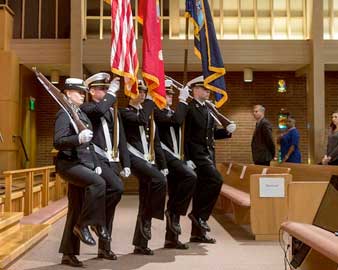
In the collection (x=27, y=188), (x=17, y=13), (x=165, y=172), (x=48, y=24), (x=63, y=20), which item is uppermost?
(x=17, y=13)

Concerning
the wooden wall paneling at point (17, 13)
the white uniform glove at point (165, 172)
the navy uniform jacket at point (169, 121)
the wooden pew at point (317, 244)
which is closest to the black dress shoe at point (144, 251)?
the white uniform glove at point (165, 172)

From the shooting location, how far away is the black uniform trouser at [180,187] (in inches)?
213

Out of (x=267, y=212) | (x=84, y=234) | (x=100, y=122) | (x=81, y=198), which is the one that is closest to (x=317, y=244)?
(x=84, y=234)

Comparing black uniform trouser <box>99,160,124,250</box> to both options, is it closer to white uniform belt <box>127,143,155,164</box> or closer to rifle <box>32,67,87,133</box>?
white uniform belt <box>127,143,155,164</box>

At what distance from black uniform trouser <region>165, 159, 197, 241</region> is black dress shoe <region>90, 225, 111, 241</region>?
3.06 ft

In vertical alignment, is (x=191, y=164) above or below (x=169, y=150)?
below

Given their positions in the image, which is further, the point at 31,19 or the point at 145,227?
the point at 31,19

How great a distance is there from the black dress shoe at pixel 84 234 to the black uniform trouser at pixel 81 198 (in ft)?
0.13

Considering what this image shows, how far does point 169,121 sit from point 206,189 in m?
0.87

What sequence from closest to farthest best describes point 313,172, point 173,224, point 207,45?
point 173,224, point 207,45, point 313,172

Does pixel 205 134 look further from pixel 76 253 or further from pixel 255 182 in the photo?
pixel 76 253

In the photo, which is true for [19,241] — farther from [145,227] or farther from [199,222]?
[199,222]

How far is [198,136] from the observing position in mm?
5770

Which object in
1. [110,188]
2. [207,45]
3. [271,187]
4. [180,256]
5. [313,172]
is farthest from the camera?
[313,172]
